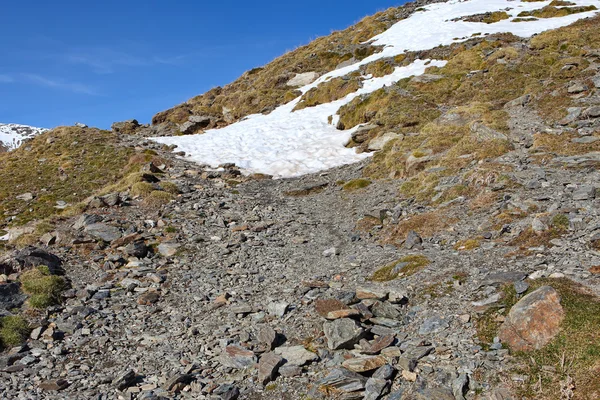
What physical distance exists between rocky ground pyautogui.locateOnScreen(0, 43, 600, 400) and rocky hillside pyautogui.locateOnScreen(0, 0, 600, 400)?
0.06 m

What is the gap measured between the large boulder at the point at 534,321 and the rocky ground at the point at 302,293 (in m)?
0.08

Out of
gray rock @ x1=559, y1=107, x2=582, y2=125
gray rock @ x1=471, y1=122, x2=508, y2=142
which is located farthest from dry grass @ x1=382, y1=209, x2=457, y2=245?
gray rock @ x1=559, y1=107, x2=582, y2=125

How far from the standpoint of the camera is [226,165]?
2888 cm

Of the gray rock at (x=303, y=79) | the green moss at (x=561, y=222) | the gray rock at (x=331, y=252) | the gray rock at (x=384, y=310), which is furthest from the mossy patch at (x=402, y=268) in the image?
the gray rock at (x=303, y=79)

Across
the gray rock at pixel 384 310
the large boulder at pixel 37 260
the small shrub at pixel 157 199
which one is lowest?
the gray rock at pixel 384 310

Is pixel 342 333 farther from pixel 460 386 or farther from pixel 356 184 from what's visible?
pixel 356 184

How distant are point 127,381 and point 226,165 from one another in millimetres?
21039

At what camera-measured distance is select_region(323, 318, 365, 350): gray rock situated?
908 centimetres

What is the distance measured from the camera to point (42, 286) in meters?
Answer: 12.9

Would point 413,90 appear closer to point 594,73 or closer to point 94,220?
point 594,73

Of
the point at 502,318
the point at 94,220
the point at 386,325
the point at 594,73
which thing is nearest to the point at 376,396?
the point at 386,325

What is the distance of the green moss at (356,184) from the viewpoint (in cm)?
2294

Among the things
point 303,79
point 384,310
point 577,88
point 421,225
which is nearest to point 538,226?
point 421,225

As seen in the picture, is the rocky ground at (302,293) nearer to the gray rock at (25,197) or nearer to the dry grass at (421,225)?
the dry grass at (421,225)
